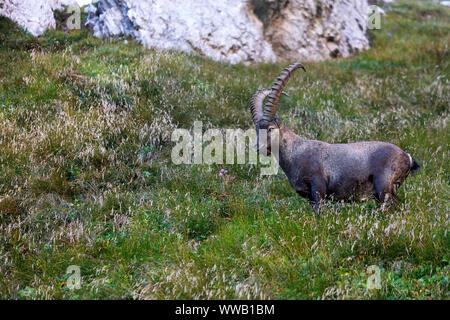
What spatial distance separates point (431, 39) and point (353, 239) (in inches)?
600

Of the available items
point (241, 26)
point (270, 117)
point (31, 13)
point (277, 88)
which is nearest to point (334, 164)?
point (270, 117)

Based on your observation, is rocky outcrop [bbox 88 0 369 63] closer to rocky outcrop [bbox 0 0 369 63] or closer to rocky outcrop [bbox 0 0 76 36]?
rocky outcrop [bbox 0 0 369 63]

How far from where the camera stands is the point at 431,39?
18.0m

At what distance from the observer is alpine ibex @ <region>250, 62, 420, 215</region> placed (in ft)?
22.1

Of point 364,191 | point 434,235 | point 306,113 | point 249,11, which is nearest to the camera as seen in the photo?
point 434,235

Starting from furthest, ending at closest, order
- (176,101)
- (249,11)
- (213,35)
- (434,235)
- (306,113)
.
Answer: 1. (249,11)
2. (213,35)
3. (306,113)
4. (176,101)
5. (434,235)

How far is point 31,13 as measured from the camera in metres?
13.4

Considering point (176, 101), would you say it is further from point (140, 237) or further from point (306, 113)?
point (140, 237)

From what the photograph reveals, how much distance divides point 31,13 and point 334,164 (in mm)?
11038

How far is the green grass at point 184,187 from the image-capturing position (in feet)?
17.5

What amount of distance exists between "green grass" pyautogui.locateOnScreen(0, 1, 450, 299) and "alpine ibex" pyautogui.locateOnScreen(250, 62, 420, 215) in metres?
0.33

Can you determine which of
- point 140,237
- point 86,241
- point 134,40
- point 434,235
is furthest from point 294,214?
point 134,40

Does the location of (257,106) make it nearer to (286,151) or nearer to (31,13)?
(286,151)

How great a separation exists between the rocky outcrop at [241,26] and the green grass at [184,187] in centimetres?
105
